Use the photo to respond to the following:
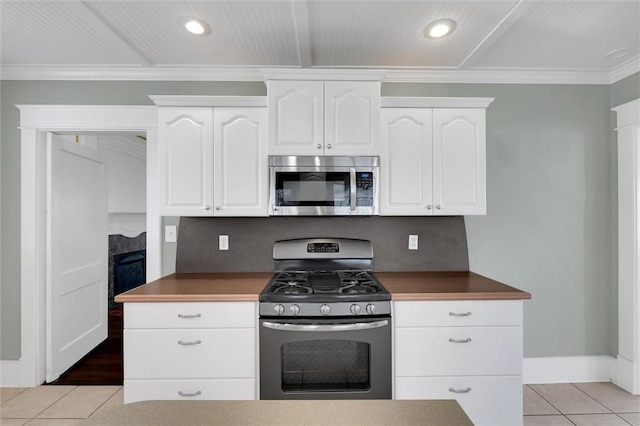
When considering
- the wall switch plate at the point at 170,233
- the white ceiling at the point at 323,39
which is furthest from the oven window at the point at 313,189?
the wall switch plate at the point at 170,233

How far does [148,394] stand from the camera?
1.90m

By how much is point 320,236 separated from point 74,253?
218 centimetres

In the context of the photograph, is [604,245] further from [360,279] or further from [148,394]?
[148,394]

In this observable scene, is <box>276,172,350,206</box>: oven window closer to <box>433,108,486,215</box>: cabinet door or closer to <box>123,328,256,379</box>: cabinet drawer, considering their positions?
<box>433,108,486,215</box>: cabinet door

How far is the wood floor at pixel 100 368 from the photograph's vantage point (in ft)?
8.92

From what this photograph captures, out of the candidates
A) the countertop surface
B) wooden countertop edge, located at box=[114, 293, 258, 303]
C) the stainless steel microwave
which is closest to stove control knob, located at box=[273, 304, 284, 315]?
wooden countertop edge, located at box=[114, 293, 258, 303]

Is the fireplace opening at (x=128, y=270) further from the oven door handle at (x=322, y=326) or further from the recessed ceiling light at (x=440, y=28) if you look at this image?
the recessed ceiling light at (x=440, y=28)

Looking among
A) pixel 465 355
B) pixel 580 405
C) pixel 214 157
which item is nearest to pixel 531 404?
pixel 580 405

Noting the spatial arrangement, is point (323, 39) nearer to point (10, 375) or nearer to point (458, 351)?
point (458, 351)

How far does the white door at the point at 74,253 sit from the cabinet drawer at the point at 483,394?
2759 mm

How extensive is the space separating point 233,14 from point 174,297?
1.64 metres

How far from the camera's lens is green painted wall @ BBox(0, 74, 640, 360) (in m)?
2.71

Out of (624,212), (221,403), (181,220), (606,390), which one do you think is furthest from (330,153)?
(606,390)

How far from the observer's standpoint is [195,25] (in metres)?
2.04
